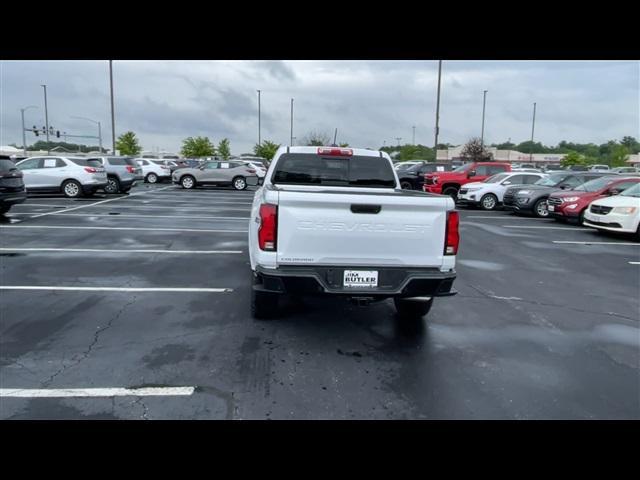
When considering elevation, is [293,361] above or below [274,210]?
below

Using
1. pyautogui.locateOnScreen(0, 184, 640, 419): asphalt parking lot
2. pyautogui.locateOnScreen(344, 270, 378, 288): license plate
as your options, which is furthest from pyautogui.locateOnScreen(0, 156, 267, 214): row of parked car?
pyautogui.locateOnScreen(344, 270, 378, 288): license plate

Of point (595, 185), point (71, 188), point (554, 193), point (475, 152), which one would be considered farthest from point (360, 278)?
point (475, 152)

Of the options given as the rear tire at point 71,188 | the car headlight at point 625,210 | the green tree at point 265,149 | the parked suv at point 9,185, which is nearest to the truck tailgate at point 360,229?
the car headlight at point 625,210

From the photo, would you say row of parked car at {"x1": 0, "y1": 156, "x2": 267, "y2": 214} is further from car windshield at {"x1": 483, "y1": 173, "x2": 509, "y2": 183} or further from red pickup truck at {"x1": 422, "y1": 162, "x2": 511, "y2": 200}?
car windshield at {"x1": 483, "y1": 173, "x2": 509, "y2": 183}

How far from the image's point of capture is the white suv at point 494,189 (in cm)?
1738

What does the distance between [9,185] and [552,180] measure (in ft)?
58.3

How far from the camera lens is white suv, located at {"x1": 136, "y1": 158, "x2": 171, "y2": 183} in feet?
100

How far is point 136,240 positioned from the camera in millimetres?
9781

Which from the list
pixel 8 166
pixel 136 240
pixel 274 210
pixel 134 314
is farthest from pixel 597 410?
pixel 8 166

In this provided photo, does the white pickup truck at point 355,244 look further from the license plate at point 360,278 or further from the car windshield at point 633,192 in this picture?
the car windshield at point 633,192

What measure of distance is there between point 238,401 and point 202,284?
133 inches

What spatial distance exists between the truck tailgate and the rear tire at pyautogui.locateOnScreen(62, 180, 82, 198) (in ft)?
55.7

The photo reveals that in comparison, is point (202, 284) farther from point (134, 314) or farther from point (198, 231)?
point (198, 231)

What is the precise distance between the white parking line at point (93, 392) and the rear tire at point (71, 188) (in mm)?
16608
